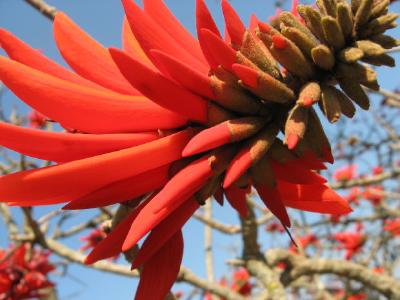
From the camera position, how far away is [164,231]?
1.74 feet

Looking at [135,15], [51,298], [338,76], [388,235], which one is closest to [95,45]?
[135,15]

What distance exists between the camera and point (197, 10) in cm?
52

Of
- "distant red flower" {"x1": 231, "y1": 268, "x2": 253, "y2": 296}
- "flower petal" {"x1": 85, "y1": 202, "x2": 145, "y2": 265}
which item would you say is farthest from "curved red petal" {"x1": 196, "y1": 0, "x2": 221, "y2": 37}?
"distant red flower" {"x1": 231, "y1": 268, "x2": 253, "y2": 296}

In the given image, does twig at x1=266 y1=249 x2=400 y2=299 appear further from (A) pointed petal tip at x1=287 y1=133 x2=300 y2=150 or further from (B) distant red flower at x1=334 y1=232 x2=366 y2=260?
(B) distant red flower at x1=334 y1=232 x2=366 y2=260

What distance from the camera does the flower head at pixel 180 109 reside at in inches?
18.4

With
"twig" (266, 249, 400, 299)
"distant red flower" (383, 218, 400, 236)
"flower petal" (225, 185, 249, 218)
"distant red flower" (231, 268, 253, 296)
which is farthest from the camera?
"distant red flower" (383, 218, 400, 236)

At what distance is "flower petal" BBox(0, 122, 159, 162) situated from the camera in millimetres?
455

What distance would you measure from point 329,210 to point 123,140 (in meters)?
0.26

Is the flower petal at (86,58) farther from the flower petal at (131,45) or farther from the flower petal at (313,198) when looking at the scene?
the flower petal at (313,198)

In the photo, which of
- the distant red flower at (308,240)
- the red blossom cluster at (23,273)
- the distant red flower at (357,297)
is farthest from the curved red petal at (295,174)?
the distant red flower at (308,240)

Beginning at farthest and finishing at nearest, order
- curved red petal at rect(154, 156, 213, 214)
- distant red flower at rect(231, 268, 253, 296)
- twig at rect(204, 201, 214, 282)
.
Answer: distant red flower at rect(231, 268, 253, 296) < twig at rect(204, 201, 214, 282) < curved red petal at rect(154, 156, 213, 214)

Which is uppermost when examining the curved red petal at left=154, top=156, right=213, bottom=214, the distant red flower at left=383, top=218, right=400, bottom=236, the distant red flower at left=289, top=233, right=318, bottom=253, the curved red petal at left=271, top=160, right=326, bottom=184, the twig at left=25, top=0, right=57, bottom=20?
the twig at left=25, top=0, right=57, bottom=20

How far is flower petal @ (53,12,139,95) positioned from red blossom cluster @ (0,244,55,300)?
1139mm

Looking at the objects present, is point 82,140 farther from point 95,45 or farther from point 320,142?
point 320,142
